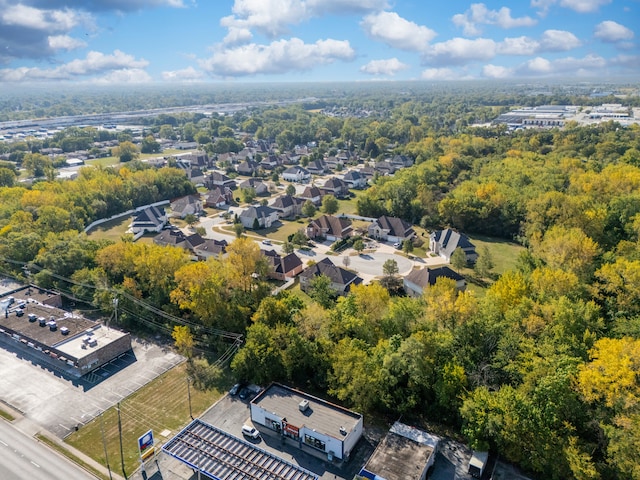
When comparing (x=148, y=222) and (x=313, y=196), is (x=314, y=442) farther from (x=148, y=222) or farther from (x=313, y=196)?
(x=313, y=196)

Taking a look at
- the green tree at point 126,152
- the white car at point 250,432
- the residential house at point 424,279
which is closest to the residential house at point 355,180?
the residential house at point 424,279

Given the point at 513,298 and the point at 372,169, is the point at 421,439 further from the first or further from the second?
the point at 372,169

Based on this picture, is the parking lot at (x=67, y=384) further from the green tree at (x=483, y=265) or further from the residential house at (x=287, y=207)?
the residential house at (x=287, y=207)

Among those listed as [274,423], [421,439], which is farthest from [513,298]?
[274,423]

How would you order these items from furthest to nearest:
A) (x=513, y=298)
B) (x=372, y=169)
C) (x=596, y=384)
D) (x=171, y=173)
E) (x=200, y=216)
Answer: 1. (x=372, y=169)
2. (x=171, y=173)
3. (x=200, y=216)
4. (x=513, y=298)
5. (x=596, y=384)

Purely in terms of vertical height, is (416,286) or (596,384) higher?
(596,384)

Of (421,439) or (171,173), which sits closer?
(421,439)

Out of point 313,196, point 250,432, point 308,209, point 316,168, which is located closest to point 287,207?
point 308,209
